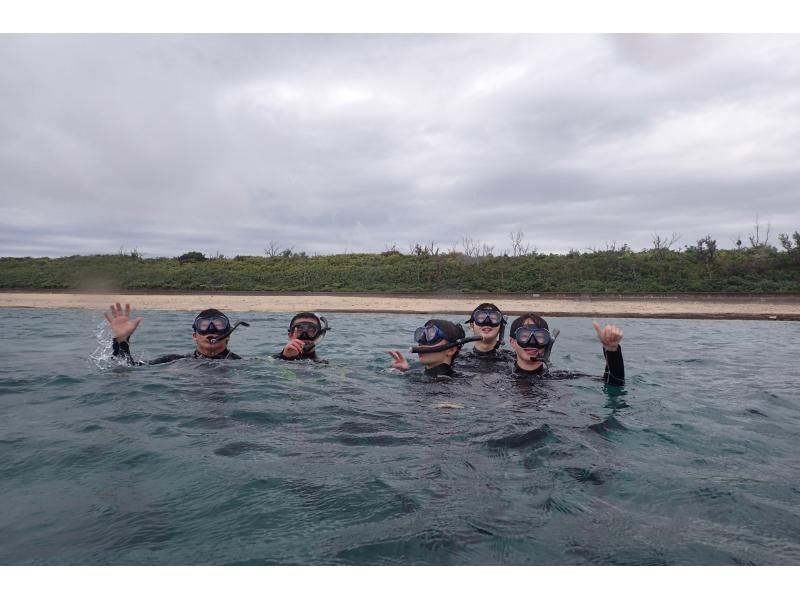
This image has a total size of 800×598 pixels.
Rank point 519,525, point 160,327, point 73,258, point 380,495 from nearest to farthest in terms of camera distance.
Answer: point 519,525 → point 380,495 → point 160,327 → point 73,258

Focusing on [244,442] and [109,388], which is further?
[109,388]

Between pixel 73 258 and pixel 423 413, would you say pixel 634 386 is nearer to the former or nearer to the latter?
pixel 423 413

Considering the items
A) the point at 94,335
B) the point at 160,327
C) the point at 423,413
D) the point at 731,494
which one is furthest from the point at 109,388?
the point at 160,327

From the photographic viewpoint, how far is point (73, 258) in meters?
43.1

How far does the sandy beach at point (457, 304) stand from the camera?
73.2ft

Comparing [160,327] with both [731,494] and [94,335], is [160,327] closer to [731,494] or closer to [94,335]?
[94,335]

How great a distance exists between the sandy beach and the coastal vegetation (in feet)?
8.28

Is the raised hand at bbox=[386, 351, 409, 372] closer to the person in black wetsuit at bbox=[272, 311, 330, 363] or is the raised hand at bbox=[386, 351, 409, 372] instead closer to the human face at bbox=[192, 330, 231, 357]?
the person in black wetsuit at bbox=[272, 311, 330, 363]

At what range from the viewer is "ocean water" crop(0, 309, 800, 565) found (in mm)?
2852

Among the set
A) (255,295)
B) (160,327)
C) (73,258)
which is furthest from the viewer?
(73,258)

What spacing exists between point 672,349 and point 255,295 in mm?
25548

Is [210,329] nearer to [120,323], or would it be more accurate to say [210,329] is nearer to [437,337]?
[120,323]

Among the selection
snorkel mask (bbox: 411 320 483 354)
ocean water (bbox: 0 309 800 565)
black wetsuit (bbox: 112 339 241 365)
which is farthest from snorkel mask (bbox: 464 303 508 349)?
black wetsuit (bbox: 112 339 241 365)
